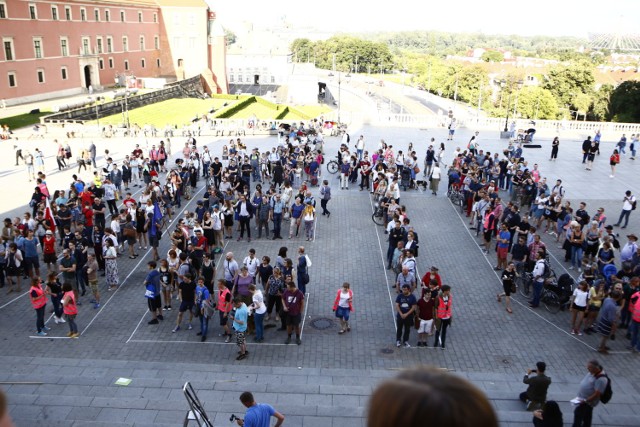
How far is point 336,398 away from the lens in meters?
9.06

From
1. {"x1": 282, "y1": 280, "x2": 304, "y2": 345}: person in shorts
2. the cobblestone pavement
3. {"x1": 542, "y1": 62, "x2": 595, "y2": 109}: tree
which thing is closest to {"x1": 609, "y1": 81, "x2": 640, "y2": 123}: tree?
{"x1": 542, "y1": 62, "x2": 595, "y2": 109}: tree

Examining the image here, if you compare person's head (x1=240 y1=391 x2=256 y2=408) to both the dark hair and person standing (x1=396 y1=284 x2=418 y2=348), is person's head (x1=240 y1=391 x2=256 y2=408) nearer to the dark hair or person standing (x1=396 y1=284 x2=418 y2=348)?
the dark hair

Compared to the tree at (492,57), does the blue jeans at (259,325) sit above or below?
A: below

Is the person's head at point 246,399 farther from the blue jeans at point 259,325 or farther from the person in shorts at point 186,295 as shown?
the person in shorts at point 186,295

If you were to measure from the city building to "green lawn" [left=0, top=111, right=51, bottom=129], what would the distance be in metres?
7.98

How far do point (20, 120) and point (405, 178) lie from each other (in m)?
36.3

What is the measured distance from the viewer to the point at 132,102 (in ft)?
189

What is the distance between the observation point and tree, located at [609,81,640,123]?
56750mm

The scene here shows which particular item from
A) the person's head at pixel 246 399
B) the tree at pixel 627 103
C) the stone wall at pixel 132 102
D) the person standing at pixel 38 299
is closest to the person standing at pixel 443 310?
the person's head at pixel 246 399

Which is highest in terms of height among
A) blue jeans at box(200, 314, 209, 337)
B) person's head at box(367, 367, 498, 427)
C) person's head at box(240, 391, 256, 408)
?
person's head at box(367, 367, 498, 427)

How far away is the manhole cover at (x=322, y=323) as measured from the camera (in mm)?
12570

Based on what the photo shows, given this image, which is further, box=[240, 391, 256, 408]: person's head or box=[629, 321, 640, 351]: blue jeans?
box=[629, 321, 640, 351]: blue jeans

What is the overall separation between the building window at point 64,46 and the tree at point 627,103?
64.1 m

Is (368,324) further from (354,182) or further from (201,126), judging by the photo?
(201,126)
